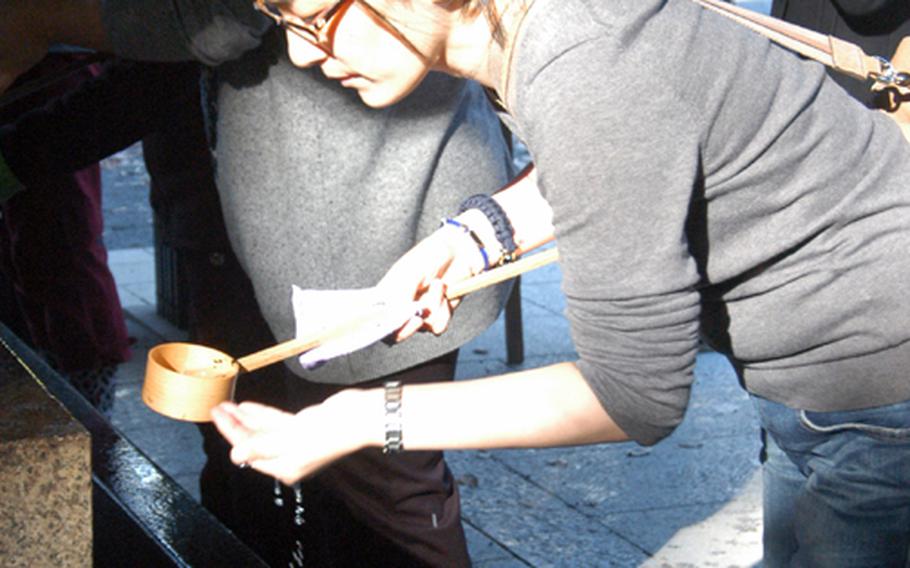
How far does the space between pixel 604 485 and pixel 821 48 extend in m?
2.26

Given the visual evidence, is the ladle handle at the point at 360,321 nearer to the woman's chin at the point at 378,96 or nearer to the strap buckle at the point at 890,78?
the woman's chin at the point at 378,96

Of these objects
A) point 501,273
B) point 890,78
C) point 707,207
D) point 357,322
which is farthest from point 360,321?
point 890,78

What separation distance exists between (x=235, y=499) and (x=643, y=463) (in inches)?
56.4

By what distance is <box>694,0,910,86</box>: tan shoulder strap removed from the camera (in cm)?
199

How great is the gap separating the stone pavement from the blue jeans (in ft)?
5.42

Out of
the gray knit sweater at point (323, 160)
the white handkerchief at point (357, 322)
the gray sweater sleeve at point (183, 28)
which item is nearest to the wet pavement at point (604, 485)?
the gray knit sweater at point (323, 160)

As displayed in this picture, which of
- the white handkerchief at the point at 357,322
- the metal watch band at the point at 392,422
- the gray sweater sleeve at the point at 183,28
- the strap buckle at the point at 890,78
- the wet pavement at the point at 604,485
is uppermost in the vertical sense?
the strap buckle at the point at 890,78

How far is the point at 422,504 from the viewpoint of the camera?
2762 mm

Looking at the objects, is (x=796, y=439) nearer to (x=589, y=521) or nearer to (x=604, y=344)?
(x=604, y=344)

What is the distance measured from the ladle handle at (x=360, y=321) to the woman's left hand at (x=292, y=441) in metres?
0.32

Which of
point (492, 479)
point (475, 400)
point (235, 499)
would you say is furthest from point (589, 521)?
point (475, 400)

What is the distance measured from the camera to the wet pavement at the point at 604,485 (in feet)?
12.1

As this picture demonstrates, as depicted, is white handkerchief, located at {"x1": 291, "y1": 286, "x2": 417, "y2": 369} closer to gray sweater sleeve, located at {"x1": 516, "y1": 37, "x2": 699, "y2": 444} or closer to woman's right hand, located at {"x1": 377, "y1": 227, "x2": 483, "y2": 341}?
woman's right hand, located at {"x1": 377, "y1": 227, "x2": 483, "y2": 341}

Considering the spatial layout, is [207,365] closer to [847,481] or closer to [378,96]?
[378,96]
